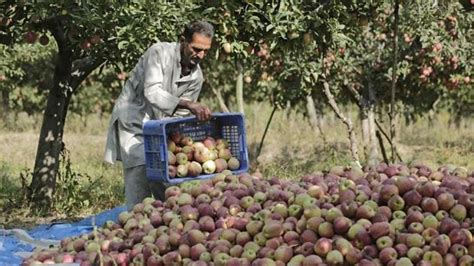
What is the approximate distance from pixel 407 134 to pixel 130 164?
13.9m

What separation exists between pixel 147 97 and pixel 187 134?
352mm

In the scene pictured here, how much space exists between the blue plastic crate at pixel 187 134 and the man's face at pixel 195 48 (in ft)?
1.27

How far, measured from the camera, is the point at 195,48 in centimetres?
561

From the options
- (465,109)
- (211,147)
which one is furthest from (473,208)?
(465,109)

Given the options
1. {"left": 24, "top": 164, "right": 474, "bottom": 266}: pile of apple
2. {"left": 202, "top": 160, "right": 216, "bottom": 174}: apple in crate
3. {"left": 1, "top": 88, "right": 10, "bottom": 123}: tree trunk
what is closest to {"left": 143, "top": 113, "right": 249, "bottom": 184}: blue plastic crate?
{"left": 202, "top": 160, "right": 216, "bottom": 174}: apple in crate

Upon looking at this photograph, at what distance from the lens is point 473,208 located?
3963mm

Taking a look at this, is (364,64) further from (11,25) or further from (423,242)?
(423,242)

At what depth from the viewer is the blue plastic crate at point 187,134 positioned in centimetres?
543

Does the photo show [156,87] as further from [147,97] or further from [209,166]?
[209,166]

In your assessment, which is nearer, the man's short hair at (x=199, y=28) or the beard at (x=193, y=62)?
the man's short hair at (x=199, y=28)

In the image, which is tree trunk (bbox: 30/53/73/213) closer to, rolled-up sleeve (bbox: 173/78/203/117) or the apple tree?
the apple tree

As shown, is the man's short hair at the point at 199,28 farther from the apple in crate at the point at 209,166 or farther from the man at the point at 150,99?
the apple in crate at the point at 209,166

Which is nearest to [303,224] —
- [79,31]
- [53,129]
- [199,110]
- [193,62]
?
[199,110]

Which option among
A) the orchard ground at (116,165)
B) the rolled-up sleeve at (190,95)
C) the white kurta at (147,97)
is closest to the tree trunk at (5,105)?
the orchard ground at (116,165)
